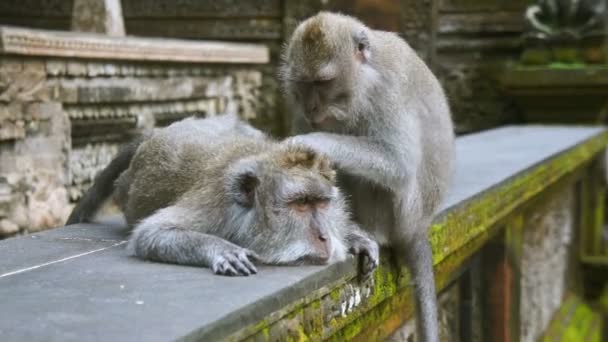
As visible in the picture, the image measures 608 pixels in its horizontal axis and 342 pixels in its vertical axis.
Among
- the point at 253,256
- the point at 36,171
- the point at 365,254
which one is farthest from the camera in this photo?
the point at 36,171

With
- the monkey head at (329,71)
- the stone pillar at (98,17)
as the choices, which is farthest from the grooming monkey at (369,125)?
the stone pillar at (98,17)

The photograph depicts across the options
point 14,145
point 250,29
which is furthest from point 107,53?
point 250,29

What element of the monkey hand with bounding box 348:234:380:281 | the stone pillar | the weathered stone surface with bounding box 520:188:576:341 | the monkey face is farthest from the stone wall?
the monkey face

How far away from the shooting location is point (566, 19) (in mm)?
10203

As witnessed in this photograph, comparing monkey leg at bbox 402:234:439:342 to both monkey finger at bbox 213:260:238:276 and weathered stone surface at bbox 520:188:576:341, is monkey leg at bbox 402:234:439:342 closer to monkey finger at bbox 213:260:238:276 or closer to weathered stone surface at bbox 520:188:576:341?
monkey finger at bbox 213:260:238:276

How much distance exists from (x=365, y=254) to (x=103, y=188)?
1.49 metres

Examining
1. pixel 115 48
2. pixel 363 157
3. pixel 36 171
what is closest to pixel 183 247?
pixel 363 157

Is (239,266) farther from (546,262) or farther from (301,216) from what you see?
(546,262)

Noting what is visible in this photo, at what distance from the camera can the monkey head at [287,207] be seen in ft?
8.86

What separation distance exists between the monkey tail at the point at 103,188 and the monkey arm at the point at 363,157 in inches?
39.2

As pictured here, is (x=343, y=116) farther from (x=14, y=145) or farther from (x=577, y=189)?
(x=577, y=189)

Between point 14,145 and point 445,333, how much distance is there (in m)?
3.02

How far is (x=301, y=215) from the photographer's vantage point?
2734 millimetres

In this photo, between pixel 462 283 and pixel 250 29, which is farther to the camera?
pixel 250 29
